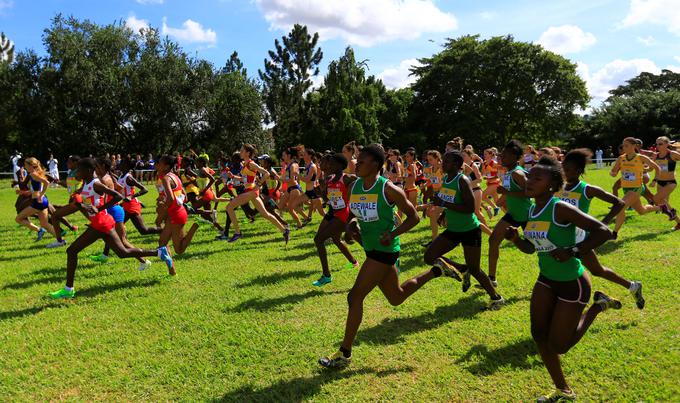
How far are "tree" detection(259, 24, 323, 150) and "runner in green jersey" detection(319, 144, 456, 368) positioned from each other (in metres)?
43.8

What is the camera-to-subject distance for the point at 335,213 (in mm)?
7953

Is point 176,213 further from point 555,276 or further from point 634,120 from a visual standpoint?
point 634,120

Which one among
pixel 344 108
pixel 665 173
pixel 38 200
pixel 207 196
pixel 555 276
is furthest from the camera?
pixel 344 108

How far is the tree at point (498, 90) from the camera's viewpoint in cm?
4891

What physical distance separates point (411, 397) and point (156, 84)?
123 ft

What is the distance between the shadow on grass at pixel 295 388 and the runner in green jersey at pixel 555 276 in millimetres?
1372

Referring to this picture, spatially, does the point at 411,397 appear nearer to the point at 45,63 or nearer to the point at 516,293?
the point at 516,293

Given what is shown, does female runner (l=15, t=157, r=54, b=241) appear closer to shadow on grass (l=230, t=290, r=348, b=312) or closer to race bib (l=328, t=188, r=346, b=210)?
shadow on grass (l=230, t=290, r=348, b=312)

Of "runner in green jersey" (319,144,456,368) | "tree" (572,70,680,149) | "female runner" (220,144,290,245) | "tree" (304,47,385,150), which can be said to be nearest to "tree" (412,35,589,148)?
"tree" (572,70,680,149)

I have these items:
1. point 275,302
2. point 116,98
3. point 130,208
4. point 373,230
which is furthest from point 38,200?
point 116,98

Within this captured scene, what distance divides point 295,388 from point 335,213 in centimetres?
378

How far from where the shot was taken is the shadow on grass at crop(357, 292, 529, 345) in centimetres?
557

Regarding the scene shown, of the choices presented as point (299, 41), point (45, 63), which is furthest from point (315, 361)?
point (299, 41)

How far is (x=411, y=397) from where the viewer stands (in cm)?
430
